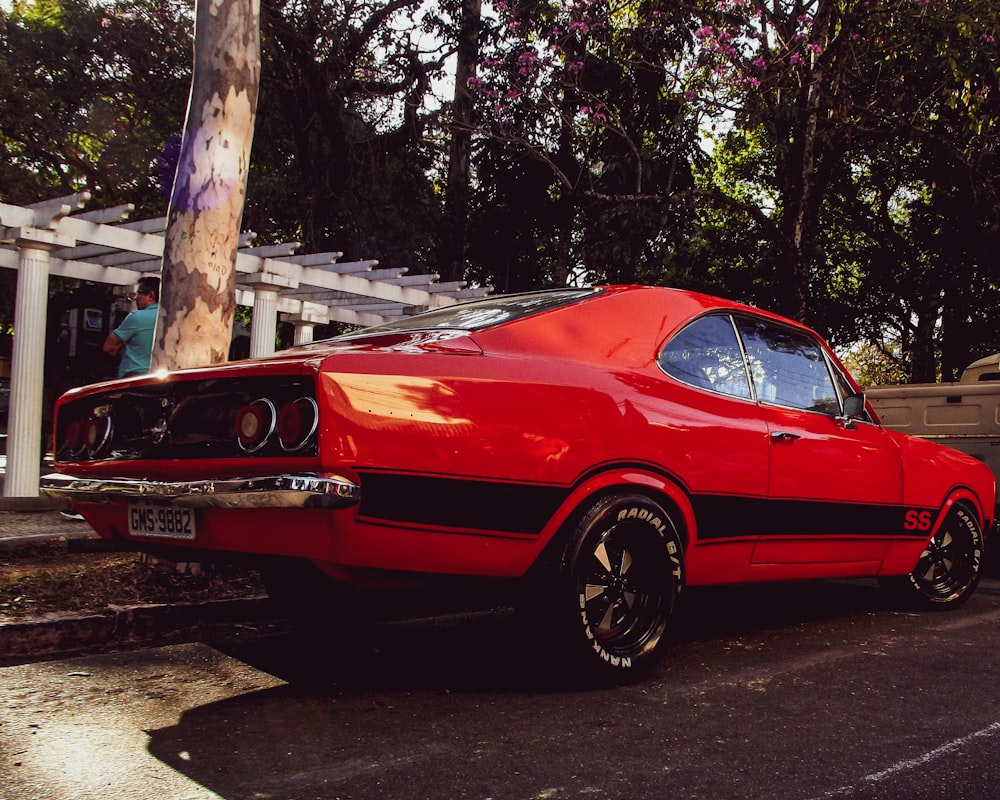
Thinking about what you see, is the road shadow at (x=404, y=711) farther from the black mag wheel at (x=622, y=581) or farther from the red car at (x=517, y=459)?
the red car at (x=517, y=459)

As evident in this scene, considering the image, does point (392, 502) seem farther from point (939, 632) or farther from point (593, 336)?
point (939, 632)

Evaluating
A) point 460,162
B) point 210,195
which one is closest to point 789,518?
point 210,195

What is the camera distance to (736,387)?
14.5ft

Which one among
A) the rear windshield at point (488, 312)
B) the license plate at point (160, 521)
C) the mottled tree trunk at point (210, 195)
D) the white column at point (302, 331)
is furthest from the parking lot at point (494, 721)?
the white column at point (302, 331)

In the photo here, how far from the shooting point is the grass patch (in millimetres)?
4637

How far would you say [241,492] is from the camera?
3.19m

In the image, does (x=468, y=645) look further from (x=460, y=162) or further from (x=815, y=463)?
(x=460, y=162)

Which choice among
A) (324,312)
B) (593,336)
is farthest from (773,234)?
(593,336)

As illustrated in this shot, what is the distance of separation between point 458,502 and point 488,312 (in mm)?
1069

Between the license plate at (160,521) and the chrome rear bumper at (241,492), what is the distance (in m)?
0.07

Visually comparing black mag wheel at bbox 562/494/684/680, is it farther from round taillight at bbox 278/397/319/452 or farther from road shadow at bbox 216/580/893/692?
round taillight at bbox 278/397/319/452

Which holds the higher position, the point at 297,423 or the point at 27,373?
the point at 27,373

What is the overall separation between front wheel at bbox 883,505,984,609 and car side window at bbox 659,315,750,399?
195 centimetres

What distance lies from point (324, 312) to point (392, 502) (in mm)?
12424
